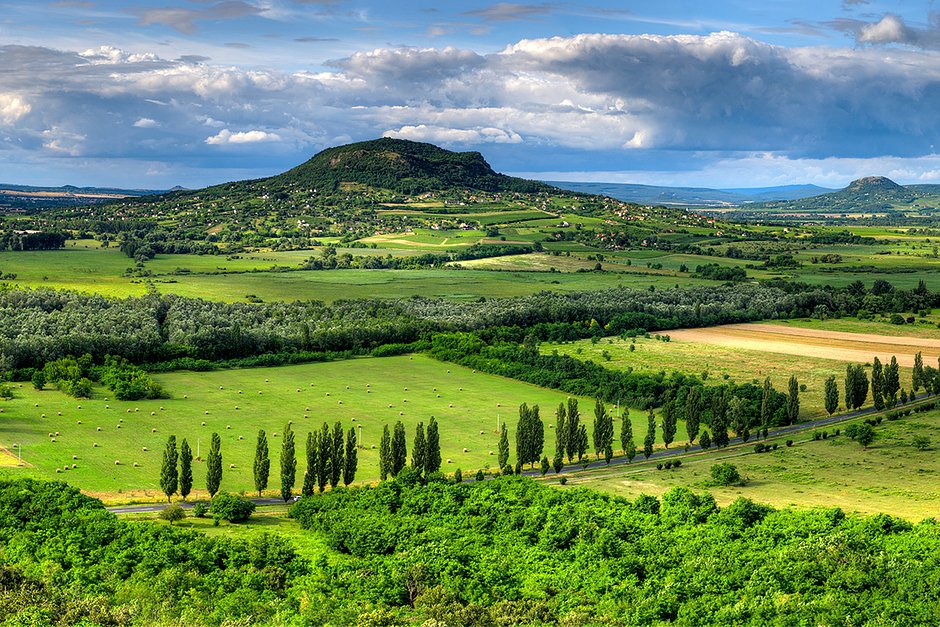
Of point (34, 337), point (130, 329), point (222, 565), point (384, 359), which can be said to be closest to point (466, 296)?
point (384, 359)

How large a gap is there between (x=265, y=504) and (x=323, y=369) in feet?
168

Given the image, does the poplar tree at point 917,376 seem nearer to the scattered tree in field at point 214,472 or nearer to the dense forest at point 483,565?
the dense forest at point 483,565

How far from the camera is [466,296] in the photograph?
185250mm

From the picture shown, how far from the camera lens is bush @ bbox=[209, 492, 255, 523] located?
7212 centimetres

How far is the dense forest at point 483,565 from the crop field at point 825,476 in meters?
7.09

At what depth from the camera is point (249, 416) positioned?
103000mm

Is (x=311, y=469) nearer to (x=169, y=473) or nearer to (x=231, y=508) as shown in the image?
(x=231, y=508)

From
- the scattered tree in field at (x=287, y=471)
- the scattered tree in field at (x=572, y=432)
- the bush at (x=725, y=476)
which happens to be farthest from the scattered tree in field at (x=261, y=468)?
the bush at (x=725, y=476)

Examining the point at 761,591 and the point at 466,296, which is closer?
the point at 761,591

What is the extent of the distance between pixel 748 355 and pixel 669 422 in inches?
1843

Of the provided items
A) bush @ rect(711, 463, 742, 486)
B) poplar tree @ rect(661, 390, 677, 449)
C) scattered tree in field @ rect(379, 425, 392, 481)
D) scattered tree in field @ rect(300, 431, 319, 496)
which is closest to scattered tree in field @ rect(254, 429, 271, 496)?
scattered tree in field @ rect(300, 431, 319, 496)

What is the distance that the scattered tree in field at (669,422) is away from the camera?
319 feet

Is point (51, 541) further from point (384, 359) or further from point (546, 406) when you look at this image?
point (384, 359)

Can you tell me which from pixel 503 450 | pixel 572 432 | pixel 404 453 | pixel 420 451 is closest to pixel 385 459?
pixel 404 453
